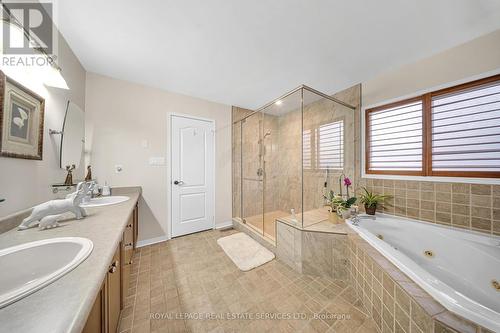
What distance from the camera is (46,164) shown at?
1.28m

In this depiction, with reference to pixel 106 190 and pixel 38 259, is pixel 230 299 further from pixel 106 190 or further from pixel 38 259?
pixel 106 190

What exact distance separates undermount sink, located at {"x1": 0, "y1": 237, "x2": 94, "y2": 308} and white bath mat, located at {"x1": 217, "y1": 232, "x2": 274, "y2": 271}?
4.83 ft

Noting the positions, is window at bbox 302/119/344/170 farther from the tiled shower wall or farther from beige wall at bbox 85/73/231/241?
beige wall at bbox 85/73/231/241

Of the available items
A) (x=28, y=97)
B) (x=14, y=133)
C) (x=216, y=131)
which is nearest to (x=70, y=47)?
(x=28, y=97)

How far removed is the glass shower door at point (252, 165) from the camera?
3.12 meters

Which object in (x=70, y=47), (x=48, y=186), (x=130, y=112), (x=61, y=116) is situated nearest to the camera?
(x=48, y=186)

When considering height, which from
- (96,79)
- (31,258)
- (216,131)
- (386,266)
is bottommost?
(386,266)

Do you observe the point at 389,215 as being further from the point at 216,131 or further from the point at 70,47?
the point at 70,47

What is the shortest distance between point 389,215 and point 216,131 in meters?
2.81

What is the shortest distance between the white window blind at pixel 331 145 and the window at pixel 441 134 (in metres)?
0.37

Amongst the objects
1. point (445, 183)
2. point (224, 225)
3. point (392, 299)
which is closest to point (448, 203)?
point (445, 183)

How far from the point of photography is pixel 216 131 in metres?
2.91

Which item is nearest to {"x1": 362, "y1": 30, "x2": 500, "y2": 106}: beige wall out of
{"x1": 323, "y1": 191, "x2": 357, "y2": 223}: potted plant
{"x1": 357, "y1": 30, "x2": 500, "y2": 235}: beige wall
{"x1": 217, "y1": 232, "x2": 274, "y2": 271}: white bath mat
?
{"x1": 357, "y1": 30, "x2": 500, "y2": 235}: beige wall

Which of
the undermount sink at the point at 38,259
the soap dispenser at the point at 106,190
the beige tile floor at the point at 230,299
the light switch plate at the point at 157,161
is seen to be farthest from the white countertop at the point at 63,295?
the light switch plate at the point at 157,161
